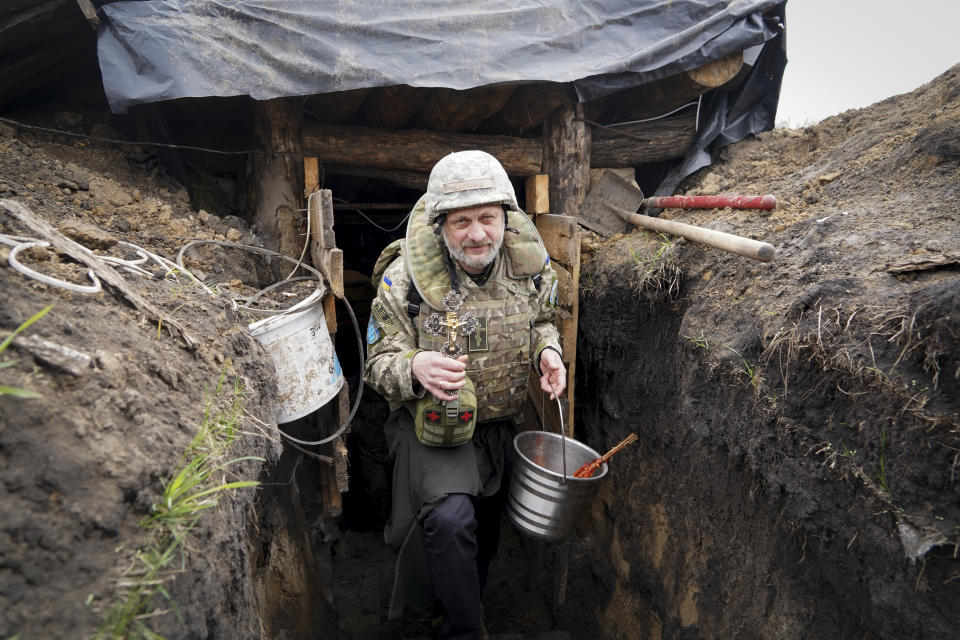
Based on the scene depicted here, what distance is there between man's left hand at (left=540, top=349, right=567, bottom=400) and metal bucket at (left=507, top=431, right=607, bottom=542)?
28 cm

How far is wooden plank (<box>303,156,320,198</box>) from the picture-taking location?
12.4 feet

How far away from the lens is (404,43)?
3557mm

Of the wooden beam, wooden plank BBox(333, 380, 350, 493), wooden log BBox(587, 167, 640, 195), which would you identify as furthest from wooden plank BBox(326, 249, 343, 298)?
wooden log BBox(587, 167, 640, 195)

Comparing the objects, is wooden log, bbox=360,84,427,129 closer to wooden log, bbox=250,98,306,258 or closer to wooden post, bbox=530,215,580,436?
wooden log, bbox=250,98,306,258

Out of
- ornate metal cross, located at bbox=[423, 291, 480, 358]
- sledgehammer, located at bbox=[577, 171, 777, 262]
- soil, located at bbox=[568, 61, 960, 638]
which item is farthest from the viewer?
sledgehammer, located at bbox=[577, 171, 777, 262]

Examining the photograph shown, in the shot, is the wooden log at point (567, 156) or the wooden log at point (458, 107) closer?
the wooden log at point (458, 107)

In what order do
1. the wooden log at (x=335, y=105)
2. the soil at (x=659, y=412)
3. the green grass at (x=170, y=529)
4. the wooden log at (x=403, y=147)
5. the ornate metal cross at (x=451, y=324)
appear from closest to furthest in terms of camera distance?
the green grass at (x=170, y=529) < the soil at (x=659, y=412) < the ornate metal cross at (x=451, y=324) < the wooden log at (x=335, y=105) < the wooden log at (x=403, y=147)

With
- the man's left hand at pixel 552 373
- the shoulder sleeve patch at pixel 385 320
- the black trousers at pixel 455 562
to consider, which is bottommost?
the black trousers at pixel 455 562

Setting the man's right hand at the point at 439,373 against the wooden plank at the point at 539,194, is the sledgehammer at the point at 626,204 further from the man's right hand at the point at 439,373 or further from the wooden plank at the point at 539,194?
the man's right hand at the point at 439,373

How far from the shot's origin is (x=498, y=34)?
12.2 feet

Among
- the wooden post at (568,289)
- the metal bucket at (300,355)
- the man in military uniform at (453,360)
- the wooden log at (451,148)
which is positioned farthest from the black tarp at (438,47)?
the metal bucket at (300,355)

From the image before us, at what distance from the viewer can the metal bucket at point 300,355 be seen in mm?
2689

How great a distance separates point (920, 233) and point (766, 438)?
3.50 ft

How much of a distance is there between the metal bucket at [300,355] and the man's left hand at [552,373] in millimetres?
1200
